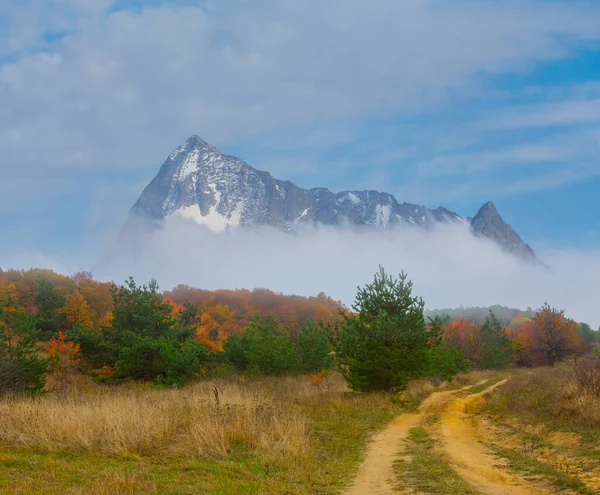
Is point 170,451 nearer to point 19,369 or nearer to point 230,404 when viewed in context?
point 230,404

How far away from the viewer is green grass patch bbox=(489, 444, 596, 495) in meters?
7.49

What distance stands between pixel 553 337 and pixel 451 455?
210 ft

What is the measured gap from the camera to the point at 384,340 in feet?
67.2

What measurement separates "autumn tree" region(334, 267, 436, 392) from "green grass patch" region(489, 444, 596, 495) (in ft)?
28.5

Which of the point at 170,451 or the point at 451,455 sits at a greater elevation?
the point at 170,451

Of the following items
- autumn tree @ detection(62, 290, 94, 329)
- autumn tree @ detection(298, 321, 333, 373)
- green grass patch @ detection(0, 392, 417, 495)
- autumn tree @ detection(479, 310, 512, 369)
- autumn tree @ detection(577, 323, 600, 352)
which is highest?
autumn tree @ detection(62, 290, 94, 329)

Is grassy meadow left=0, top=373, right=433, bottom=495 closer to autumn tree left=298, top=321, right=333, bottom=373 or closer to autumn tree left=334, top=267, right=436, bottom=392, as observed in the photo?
autumn tree left=334, top=267, right=436, bottom=392

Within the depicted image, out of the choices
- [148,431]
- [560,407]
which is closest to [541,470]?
[560,407]

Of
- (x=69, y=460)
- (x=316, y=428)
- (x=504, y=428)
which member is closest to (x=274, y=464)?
(x=69, y=460)

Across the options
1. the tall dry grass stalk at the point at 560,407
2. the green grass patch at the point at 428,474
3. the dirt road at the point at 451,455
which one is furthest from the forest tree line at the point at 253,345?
the green grass patch at the point at 428,474

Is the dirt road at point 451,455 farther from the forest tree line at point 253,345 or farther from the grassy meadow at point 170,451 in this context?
the forest tree line at point 253,345

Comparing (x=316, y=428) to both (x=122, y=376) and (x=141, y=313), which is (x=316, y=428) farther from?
(x=141, y=313)

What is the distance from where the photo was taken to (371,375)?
20.6 meters

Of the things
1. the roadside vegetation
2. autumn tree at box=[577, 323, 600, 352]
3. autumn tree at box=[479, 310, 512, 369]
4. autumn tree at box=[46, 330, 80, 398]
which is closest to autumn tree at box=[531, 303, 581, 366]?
autumn tree at box=[479, 310, 512, 369]
